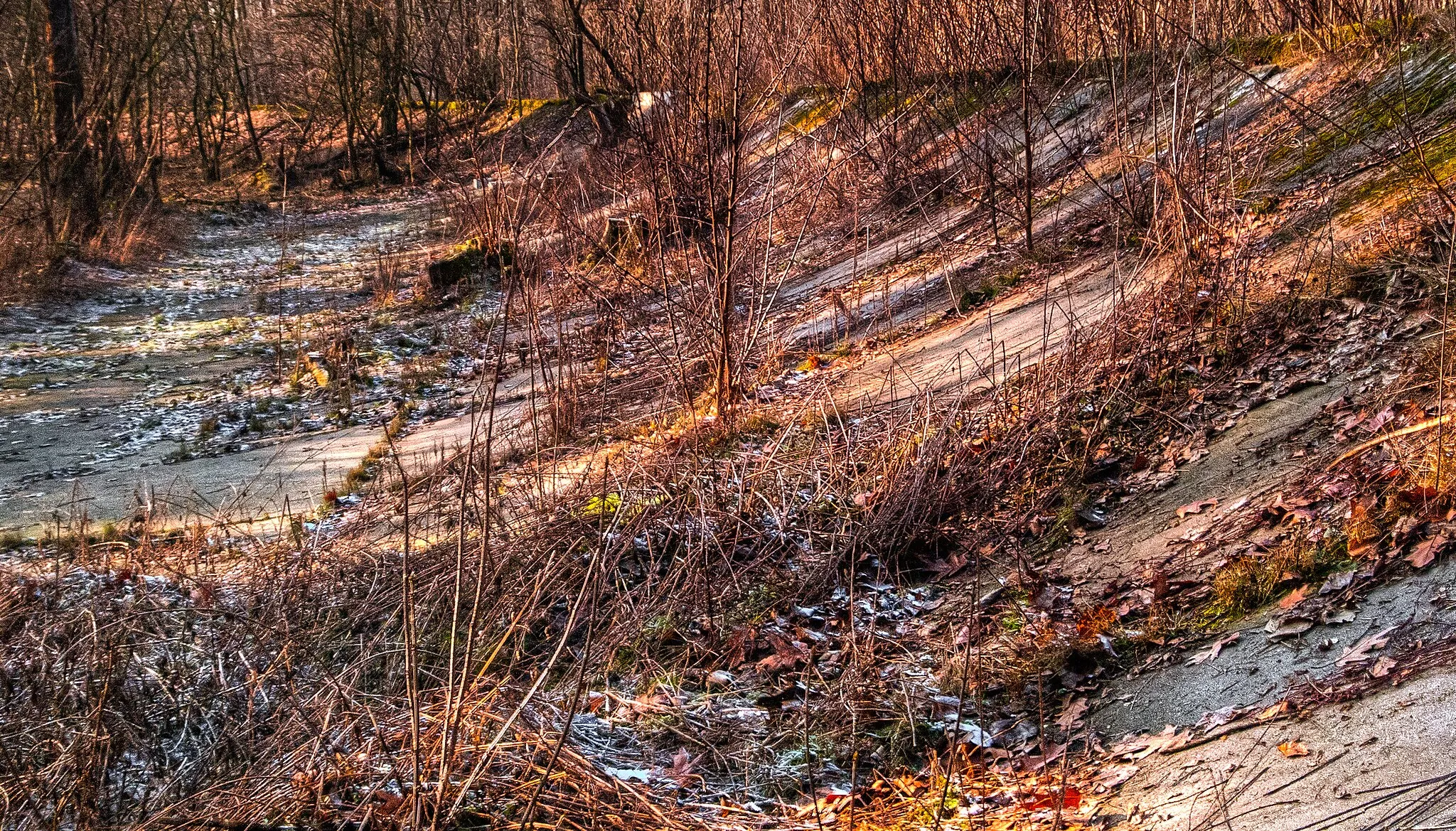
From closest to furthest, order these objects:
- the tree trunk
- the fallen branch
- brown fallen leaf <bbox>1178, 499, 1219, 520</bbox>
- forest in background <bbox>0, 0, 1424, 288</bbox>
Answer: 1. the fallen branch
2. brown fallen leaf <bbox>1178, 499, 1219, 520</bbox>
3. forest in background <bbox>0, 0, 1424, 288</bbox>
4. the tree trunk

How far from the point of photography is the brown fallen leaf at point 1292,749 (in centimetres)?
311

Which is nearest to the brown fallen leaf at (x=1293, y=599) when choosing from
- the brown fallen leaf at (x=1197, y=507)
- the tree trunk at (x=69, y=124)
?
the brown fallen leaf at (x=1197, y=507)

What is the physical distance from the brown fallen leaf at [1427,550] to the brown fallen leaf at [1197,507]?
110 centimetres

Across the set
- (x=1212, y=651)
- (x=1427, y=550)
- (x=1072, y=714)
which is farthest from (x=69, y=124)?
(x=1427, y=550)

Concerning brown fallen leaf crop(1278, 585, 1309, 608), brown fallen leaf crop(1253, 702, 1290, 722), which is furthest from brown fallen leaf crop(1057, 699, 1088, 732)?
brown fallen leaf crop(1278, 585, 1309, 608)

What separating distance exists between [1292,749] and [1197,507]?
188 centimetres

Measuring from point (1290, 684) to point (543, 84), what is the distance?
26.5m

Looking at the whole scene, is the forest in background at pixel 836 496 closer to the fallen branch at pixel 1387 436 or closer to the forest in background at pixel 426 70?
the fallen branch at pixel 1387 436

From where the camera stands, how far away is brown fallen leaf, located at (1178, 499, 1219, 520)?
4.83m

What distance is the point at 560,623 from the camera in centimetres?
520

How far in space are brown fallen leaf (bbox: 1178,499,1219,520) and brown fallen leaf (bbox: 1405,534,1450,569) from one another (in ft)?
3.61

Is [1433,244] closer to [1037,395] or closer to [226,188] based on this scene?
[1037,395]

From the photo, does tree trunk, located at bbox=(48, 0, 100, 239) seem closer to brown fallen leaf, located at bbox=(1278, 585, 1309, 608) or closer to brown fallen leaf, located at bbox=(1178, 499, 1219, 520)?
brown fallen leaf, located at bbox=(1178, 499, 1219, 520)

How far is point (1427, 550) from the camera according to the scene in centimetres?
367
